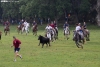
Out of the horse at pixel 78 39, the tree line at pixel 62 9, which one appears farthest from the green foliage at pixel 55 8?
the horse at pixel 78 39

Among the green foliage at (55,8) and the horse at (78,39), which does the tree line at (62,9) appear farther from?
the horse at (78,39)

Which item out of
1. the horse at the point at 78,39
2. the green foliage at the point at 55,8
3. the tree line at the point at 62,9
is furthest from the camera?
the tree line at the point at 62,9

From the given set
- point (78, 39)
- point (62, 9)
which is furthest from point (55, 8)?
point (78, 39)

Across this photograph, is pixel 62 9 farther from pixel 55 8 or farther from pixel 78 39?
pixel 78 39

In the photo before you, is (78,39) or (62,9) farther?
(62,9)

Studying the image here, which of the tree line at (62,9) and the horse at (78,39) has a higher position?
the tree line at (62,9)

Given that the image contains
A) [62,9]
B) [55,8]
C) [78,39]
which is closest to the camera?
[78,39]

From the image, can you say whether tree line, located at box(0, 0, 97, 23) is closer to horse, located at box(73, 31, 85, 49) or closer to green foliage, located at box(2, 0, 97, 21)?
green foliage, located at box(2, 0, 97, 21)

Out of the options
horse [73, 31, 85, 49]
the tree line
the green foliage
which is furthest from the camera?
the tree line

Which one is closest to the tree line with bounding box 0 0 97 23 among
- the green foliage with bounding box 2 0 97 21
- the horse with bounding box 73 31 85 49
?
the green foliage with bounding box 2 0 97 21

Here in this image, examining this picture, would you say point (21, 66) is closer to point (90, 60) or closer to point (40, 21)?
point (90, 60)

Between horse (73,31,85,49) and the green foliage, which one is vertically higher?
the green foliage

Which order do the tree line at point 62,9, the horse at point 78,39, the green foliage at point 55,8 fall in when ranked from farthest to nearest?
the tree line at point 62,9 < the green foliage at point 55,8 < the horse at point 78,39

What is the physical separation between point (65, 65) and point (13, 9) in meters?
76.2
